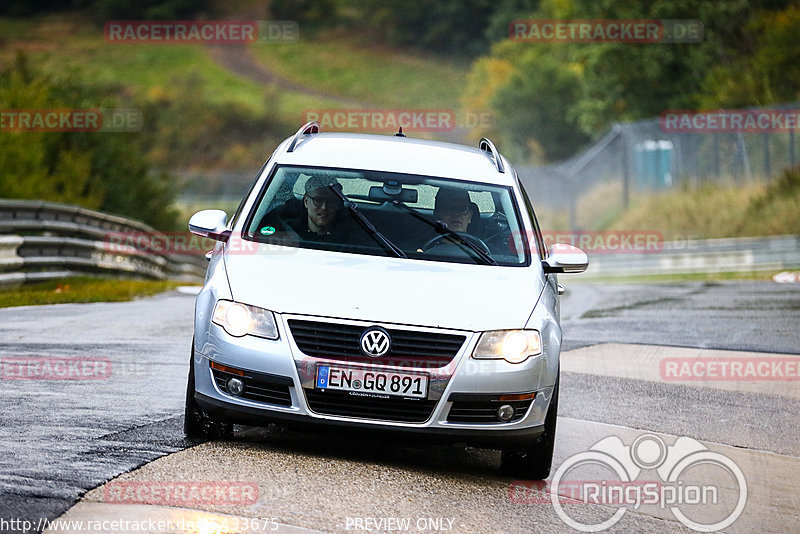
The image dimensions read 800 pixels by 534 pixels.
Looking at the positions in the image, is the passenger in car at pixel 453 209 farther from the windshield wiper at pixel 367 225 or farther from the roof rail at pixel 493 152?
the roof rail at pixel 493 152

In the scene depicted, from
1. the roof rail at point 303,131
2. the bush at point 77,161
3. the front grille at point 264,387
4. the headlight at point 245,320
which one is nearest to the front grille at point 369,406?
the front grille at point 264,387

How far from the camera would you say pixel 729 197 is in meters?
32.3

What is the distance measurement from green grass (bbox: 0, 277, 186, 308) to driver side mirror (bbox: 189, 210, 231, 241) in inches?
307

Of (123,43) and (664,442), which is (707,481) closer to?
(664,442)

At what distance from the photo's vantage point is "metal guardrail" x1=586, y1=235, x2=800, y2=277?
84.9 feet

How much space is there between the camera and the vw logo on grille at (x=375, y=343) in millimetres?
6441

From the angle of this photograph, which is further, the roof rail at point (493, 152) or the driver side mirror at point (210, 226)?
the roof rail at point (493, 152)

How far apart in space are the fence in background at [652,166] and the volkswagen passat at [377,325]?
24.3 metres

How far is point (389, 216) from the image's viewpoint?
25.3 ft

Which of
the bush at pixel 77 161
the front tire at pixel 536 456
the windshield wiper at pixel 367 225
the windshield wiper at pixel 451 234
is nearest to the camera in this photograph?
the front tire at pixel 536 456

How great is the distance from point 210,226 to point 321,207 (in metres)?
0.65

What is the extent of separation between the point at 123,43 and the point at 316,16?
2446 cm

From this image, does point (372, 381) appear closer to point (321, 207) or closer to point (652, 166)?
point (321, 207)

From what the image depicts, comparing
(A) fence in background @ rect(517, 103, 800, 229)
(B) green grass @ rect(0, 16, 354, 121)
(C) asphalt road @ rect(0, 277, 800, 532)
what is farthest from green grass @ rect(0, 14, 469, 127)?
(C) asphalt road @ rect(0, 277, 800, 532)
